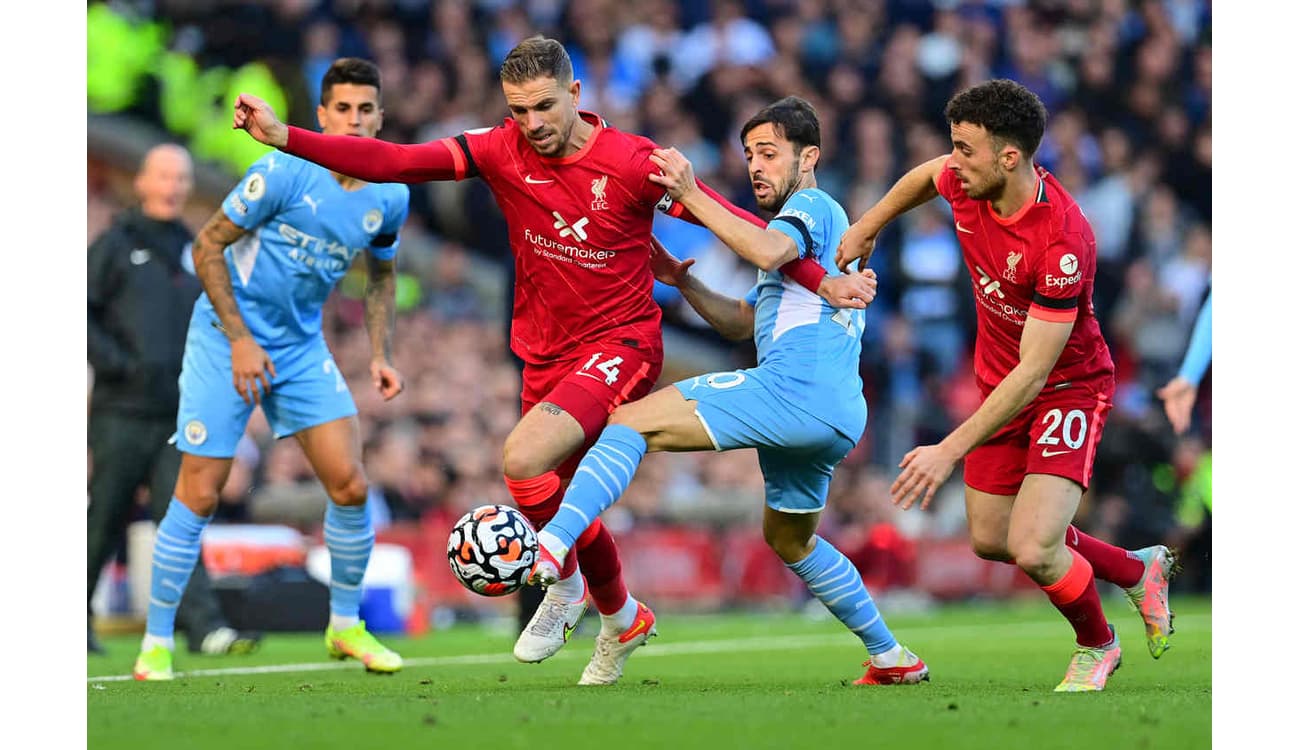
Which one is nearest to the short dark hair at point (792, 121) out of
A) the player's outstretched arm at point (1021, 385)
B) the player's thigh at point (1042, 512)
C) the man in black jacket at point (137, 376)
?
the player's outstretched arm at point (1021, 385)

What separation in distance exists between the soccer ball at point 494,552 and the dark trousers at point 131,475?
4005 millimetres

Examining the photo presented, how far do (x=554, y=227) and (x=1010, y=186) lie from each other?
5.55 feet

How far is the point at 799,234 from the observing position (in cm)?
619

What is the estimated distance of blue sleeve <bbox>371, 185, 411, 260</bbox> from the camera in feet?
25.0

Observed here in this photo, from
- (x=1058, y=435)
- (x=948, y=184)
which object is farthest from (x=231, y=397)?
(x=1058, y=435)

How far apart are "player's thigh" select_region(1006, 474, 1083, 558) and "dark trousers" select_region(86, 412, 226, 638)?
4.76 meters

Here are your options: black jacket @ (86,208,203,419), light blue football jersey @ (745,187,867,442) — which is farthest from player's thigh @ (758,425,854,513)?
black jacket @ (86,208,203,419)

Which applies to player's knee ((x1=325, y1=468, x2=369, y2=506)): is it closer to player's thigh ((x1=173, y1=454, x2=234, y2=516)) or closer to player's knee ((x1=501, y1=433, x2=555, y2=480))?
player's thigh ((x1=173, y1=454, x2=234, y2=516))

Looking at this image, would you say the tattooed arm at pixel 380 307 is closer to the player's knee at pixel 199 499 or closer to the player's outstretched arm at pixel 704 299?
the player's knee at pixel 199 499

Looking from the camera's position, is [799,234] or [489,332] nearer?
[799,234]

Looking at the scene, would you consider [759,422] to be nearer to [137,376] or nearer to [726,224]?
[726,224]

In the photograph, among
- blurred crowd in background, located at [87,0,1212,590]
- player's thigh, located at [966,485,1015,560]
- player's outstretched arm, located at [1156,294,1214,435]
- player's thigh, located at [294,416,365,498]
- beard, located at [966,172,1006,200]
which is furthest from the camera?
blurred crowd in background, located at [87,0,1212,590]
